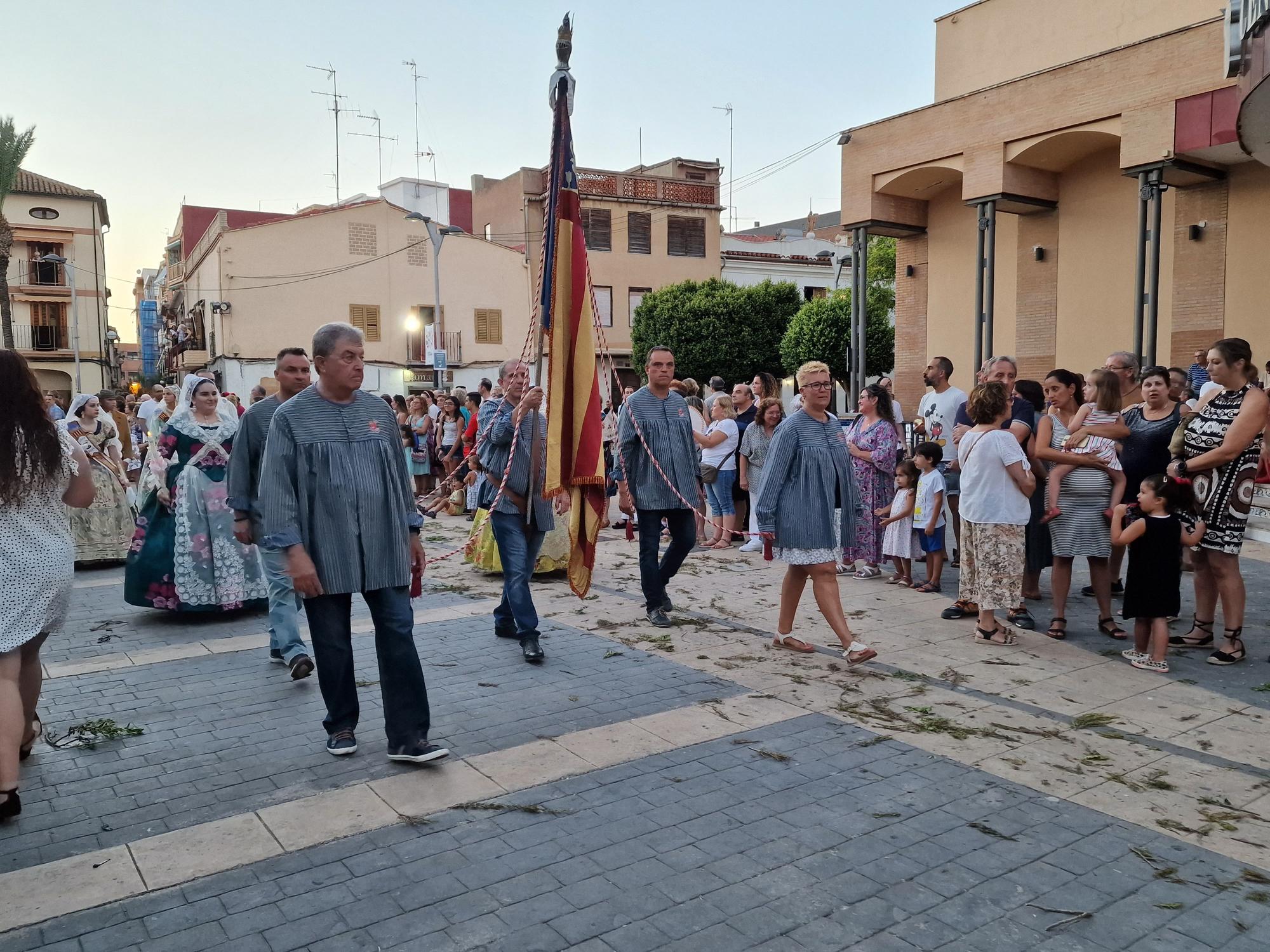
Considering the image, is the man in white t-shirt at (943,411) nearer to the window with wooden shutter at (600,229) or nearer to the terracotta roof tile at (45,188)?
the window with wooden shutter at (600,229)

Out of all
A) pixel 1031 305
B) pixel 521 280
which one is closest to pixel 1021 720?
pixel 1031 305

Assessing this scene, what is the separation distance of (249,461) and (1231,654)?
5659 millimetres

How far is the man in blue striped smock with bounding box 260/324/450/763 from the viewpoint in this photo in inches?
164

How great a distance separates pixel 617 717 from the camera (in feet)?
16.1

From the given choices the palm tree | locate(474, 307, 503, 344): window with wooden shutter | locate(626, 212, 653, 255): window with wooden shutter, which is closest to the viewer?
the palm tree

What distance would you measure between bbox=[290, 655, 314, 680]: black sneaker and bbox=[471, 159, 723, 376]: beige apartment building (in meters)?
35.3

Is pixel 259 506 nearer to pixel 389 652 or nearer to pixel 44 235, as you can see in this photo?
pixel 389 652

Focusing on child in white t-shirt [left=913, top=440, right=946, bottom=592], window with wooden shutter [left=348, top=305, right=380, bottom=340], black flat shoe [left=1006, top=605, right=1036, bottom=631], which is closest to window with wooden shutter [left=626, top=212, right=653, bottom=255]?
window with wooden shutter [left=348, top=305, right=380, bottom=340]

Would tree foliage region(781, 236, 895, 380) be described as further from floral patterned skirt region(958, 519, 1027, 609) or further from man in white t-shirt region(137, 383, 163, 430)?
floral patterned skirt region(958, 519, 1027, 609)

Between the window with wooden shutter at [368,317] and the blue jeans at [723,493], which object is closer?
the blue jeans at [723,493]

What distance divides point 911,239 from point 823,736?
1885 cm

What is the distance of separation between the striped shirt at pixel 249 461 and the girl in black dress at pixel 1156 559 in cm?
480

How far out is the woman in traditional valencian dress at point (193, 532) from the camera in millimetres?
6980

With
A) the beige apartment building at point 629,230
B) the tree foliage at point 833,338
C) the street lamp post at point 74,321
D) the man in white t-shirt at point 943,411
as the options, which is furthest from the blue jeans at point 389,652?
the street lamp post at point 74,321
